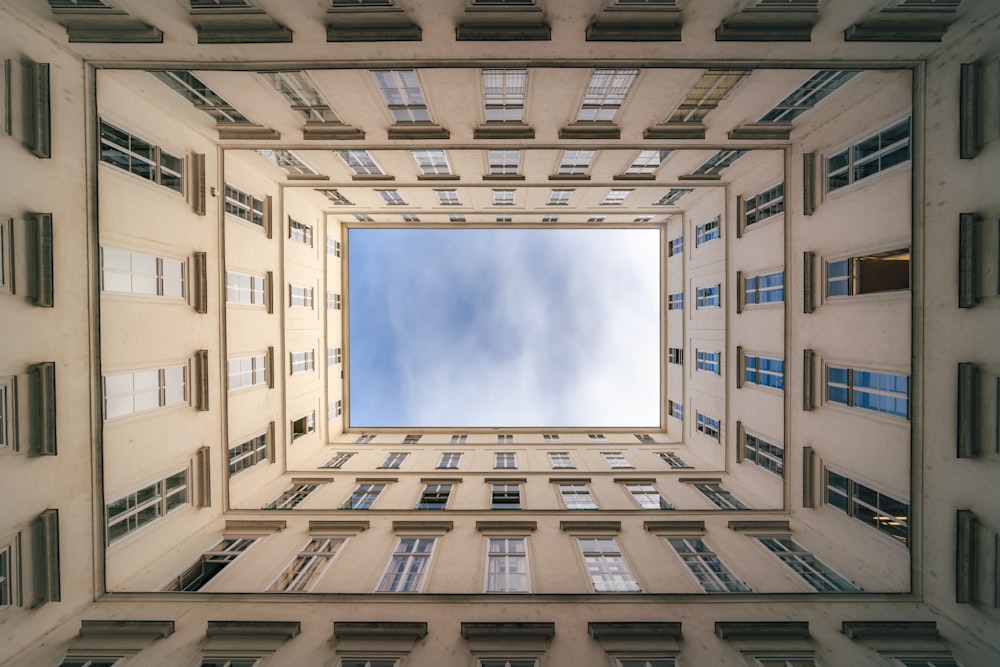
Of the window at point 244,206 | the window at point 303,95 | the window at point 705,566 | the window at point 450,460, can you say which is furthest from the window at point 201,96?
the window at point 705,566

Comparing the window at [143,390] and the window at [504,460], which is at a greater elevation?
the window at [143,390]

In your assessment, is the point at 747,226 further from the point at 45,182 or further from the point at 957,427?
the point at 45,182

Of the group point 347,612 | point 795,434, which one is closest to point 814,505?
point 795,434

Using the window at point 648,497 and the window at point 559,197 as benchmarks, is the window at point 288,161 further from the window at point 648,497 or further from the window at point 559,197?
the window at point 648,497

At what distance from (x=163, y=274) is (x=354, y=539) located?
550 inches

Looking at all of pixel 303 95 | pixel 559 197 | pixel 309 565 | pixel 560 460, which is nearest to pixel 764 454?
pixel 560 460

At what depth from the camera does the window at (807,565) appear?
50.2 feet

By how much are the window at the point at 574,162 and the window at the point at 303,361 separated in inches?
830

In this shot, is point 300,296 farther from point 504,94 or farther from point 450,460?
point 504,94

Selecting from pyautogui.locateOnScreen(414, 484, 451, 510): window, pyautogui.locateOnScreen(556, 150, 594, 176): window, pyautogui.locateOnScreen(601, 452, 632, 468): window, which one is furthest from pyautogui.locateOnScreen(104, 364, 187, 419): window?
pyautogui.locateOnScreen(601, 452, 632, 468): window

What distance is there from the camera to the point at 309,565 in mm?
16297

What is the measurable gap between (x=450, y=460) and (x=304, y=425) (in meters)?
10.6

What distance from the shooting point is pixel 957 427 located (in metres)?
12.5

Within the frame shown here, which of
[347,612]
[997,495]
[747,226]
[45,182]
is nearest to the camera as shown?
[997,495]
